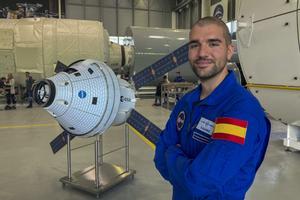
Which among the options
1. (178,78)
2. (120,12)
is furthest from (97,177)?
(120,12)

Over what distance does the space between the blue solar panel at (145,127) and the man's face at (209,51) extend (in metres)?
1.90

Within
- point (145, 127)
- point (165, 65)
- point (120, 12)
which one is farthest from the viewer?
point (120, 12)

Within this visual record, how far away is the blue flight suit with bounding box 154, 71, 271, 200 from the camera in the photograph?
1218 millimetres

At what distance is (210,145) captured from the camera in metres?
1.25

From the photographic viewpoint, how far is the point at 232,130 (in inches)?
48.1

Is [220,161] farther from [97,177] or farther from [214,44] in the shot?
[97,177]

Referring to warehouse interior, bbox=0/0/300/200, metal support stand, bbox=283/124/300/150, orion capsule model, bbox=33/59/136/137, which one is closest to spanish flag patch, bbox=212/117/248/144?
warehouse interior, bbox=0/0/300/200

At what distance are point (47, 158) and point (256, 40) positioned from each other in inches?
155

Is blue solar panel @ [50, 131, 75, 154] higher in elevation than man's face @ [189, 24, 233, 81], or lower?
lower

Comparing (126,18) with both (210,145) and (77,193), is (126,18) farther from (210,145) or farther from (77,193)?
(210,145)

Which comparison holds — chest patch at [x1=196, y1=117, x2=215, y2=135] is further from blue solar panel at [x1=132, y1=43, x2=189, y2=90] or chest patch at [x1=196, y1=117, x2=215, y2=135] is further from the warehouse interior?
blue solar panel at [x1=132, y1=43, x2=189, y2=90]

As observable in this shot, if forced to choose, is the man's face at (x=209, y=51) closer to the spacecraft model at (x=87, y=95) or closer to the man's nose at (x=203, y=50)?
the man's nose at (x=203, y=50)

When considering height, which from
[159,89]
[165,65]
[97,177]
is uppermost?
[165,65]

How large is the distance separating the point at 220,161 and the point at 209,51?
51 cm
